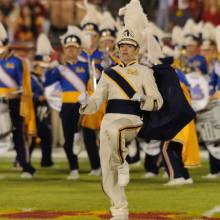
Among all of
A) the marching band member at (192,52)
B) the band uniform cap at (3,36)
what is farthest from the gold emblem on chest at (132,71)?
the marching band member at (192,52)

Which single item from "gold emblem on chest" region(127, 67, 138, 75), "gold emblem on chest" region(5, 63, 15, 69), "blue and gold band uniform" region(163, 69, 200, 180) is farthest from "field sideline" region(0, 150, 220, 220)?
"gold emblem on chest" region(5, 63, 15, 69)

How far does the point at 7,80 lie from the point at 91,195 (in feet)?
10.3

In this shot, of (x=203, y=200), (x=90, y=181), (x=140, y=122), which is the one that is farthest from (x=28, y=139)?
(x=140, y=122)

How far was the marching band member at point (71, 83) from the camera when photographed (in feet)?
63.3

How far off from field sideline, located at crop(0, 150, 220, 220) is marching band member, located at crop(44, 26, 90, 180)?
1.53 feet

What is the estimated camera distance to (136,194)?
53.8 ft

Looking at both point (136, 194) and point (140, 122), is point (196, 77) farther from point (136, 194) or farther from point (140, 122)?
point (140, 122)

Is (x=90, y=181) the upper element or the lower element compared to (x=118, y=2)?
lower

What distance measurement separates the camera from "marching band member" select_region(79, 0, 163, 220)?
43.5 feet

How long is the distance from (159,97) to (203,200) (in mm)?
2338

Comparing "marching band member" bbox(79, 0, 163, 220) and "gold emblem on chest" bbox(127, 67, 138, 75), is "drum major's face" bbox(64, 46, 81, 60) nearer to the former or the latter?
"marching band member" bbox(79, 0, 163, 220)

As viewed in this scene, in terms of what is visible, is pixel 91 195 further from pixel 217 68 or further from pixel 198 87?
pixel 198 87

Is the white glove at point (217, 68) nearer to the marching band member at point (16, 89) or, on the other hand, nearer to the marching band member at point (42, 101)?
the marching band member at point (16, 89)

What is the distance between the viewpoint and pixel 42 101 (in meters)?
21.9
